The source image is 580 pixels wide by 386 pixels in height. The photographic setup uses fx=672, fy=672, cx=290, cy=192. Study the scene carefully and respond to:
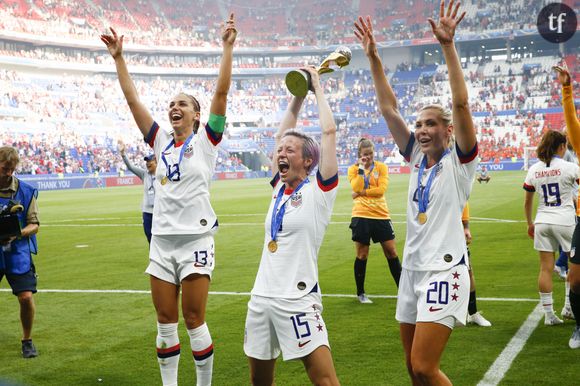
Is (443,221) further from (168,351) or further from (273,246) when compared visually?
(168,351)

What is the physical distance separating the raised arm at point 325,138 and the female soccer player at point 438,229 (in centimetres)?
64

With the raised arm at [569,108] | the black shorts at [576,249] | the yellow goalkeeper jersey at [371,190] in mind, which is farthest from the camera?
the yellow goalkeeper jersey at [371,190]

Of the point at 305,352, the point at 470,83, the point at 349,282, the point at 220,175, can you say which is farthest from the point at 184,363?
the point at 470,83

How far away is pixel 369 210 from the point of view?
31.4 ft

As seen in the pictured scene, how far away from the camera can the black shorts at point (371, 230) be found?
9.48 m

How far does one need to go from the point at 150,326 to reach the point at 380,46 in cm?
7902

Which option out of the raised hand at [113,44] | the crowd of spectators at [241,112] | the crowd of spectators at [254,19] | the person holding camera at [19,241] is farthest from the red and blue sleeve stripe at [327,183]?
the crowd of spectators at [254,19]

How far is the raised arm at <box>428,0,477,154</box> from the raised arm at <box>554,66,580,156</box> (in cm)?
237

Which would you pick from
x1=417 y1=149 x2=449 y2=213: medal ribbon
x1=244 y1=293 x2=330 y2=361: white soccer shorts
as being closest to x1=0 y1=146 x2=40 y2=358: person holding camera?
x1=244 y1=293 x2=330 y2=361: white soccer shorts

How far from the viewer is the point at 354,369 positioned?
658 cm

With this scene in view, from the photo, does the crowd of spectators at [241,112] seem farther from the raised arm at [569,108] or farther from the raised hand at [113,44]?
the raised arm at [569,108]

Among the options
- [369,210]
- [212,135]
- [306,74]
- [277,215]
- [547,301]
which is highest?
[306,74]

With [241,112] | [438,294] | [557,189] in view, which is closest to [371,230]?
[557,189]

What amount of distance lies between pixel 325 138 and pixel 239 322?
486cm
